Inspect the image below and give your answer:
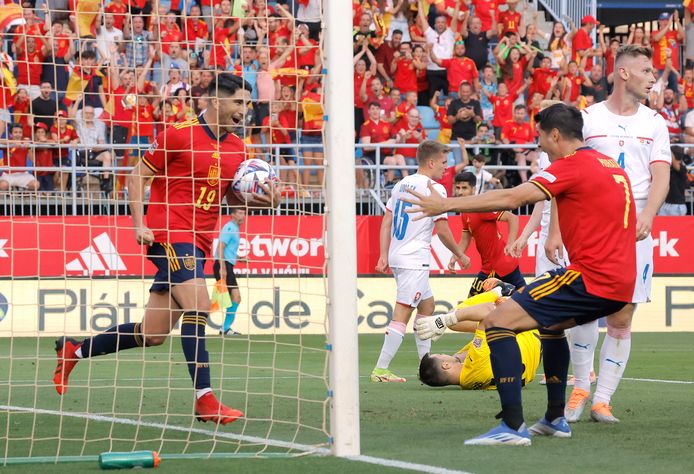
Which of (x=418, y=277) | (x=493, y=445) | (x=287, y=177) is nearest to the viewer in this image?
(x=493, y=445)

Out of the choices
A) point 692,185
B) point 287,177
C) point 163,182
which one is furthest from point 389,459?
point 692,185

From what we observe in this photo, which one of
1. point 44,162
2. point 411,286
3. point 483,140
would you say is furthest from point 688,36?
point 411,286

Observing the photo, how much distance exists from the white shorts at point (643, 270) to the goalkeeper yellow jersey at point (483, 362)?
5.99ft

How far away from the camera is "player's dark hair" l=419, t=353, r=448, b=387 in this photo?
1062 cm

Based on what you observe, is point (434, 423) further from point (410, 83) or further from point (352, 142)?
point (410, 83)

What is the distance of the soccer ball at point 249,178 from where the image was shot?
8.34 m

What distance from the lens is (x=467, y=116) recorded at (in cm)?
2148

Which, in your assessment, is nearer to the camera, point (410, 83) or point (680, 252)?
point (680, 252)

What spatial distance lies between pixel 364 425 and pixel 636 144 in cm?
269

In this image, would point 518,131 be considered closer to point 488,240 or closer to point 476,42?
point 476,42

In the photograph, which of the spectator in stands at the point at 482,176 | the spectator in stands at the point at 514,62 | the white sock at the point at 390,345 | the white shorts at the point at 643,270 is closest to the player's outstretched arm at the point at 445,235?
the white sock at the point at 390,345

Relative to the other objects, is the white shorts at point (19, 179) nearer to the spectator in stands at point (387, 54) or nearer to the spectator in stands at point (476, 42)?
the spectator in stands at point (387, 54)

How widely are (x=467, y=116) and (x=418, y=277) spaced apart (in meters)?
9.76

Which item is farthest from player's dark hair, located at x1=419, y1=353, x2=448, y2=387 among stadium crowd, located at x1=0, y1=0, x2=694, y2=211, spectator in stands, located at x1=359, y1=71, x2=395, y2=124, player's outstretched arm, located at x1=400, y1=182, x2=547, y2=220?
spectator in stands, located at x1=359, y1=71, x2=395, y2=124
